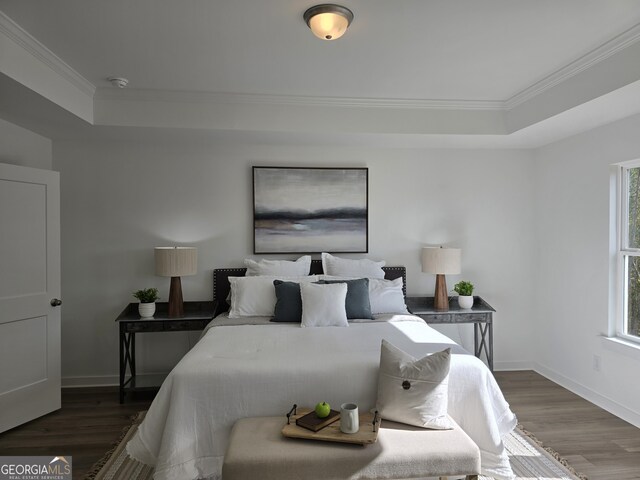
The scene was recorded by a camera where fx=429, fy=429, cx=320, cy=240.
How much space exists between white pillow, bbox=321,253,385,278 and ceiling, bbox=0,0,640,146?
5.14ft

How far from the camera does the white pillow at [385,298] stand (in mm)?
3957

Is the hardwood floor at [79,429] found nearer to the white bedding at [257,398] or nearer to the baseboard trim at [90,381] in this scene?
the baseboard trim at [90,381]

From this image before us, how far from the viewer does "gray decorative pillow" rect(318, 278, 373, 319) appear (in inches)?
147

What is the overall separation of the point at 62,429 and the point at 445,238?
391 cm

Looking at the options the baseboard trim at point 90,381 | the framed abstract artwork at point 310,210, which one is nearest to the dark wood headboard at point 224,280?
the framed abstract artwork at point 310,210

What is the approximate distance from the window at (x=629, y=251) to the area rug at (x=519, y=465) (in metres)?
1.40

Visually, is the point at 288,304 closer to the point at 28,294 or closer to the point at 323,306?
the point at 323,306

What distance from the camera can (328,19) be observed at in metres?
2.33

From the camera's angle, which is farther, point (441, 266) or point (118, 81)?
point (441, 266)

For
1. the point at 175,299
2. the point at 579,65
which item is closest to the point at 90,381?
the point at 175,299

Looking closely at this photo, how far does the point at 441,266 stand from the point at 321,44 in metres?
2.45

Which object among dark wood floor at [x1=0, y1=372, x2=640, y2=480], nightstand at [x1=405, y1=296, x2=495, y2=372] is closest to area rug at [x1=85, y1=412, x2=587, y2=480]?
dark wood floor at [x1=0, y1=372, x2=640, y2=480]

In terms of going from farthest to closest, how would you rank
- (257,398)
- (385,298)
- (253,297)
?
(385,298), (253,297), (257,398)

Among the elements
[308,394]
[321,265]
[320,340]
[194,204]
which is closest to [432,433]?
[308,394]
